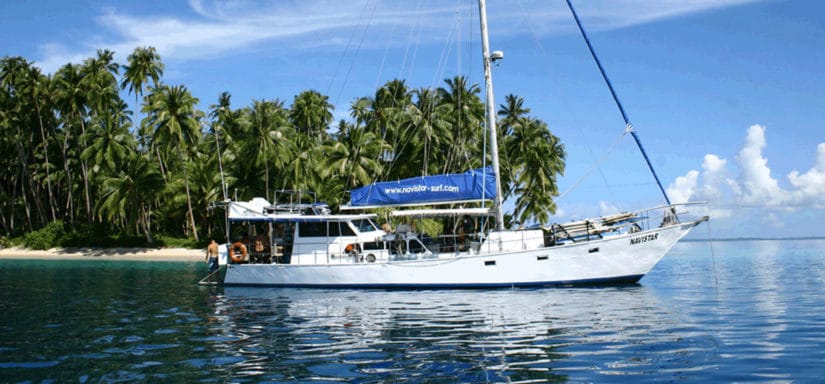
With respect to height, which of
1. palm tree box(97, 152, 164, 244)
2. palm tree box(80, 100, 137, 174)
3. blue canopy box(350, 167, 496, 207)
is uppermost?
palm tree box(80, 100, 137, 174)

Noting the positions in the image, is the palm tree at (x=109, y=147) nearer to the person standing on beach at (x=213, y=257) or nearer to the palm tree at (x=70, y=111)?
the palm tree at (x=70, y=111)

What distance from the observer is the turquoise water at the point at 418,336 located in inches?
376

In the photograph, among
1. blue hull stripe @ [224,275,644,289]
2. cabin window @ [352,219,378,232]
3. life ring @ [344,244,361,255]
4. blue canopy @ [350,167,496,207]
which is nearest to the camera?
blue hull stripe @ [224,275,644,289]

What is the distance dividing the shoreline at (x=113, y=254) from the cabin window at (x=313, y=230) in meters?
27.8

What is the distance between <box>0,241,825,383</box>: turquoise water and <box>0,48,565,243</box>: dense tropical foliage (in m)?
27.5

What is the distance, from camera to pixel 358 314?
16453 mm

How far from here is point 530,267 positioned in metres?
21.7

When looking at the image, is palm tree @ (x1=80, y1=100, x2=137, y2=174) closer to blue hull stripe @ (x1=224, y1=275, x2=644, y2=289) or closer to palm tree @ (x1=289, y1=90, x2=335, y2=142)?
palm tree @ (x1=289, y1=90, x2=335, y2=142)

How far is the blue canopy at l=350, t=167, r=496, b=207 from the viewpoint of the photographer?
22.8 metres

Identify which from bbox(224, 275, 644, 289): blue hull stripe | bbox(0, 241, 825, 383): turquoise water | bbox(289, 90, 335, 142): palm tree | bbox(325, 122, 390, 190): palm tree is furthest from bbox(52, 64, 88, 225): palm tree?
bbox(224, 275, 644, 289): blue hull stripe

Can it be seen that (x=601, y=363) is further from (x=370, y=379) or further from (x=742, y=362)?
(x=370, y=379)

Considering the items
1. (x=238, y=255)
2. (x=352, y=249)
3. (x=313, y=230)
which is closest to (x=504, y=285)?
(x=352, y=249)

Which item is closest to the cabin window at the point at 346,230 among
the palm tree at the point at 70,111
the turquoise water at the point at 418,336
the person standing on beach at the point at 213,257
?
the turquoise water at the point at 418,336

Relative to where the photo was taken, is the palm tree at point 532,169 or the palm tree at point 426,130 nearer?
the palm tree at point 426,130
